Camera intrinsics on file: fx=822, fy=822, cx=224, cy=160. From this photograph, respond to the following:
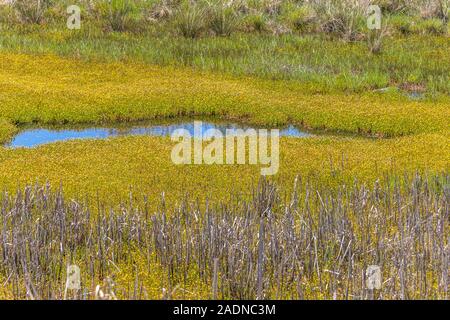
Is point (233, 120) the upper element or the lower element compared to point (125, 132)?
upper

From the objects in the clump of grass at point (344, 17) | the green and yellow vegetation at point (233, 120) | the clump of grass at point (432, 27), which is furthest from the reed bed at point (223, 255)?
the clump of grass at point (432, 27)

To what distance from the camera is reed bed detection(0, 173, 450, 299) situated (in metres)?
→ 9.46

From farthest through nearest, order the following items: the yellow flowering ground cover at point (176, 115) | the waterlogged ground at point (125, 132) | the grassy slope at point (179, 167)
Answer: the waterlogged ground at point (125, 132), the yellow flowering ground cover at point (176, 115), the grassy slope at point (179, 167)

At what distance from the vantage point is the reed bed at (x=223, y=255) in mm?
9461

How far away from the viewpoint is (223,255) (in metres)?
10.2

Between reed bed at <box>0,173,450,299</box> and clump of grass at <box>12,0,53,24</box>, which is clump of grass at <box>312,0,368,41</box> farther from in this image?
reed bed at <box>0,173,450,299</box>

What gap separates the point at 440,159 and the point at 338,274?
7.08m

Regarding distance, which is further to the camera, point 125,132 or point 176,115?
point 176,115

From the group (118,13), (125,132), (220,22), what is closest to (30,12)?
(118,13)

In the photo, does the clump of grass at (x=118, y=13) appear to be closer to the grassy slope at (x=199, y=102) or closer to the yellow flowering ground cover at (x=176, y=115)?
the yellow flowering ground cover at (x=176, y=115)

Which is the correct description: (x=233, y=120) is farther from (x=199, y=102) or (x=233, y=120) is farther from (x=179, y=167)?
Result: (x=179, y=167)

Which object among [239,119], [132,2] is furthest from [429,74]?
[132,2]

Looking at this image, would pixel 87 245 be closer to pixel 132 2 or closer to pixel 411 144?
pixel 411 144

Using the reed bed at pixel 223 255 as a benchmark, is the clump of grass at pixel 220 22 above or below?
above
